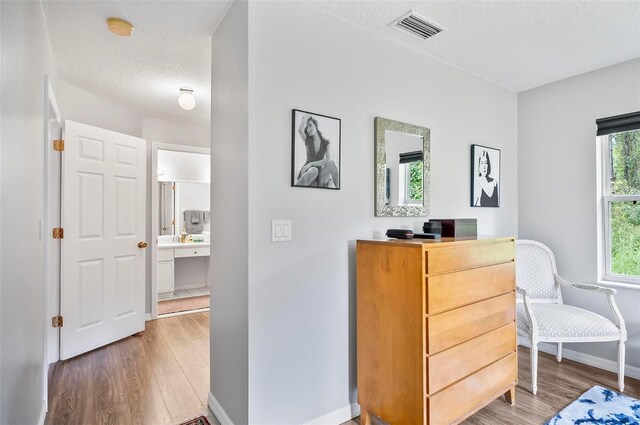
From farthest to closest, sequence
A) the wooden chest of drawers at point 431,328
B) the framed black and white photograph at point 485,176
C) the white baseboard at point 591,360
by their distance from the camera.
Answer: the framed black and white photograph at point 485,176 → the white baseboard at point 591,360 → the wooden chest of drawers at point 431,328

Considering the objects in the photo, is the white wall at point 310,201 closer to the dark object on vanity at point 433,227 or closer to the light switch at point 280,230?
the light switch at point 280,230

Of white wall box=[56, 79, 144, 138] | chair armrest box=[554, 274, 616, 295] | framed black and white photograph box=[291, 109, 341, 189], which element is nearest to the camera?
framed black and white photograph box=[291, 109, 341, 189]

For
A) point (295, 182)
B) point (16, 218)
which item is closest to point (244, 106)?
point (295, 182)

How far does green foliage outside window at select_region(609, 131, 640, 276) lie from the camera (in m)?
2.73

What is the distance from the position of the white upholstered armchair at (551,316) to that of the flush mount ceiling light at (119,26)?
10.5ft

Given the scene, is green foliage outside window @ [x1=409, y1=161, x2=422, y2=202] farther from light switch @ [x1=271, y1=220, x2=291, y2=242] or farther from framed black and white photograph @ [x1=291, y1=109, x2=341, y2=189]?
light switch @ [x1=271, y1=220, x2=291, y2=242]

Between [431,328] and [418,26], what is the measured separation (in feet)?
6.02

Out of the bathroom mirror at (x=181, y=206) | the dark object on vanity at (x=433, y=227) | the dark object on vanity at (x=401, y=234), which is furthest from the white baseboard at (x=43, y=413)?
the bathroom mirror at (x=181, y=206)

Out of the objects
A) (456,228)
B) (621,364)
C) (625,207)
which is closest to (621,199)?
(625,207)

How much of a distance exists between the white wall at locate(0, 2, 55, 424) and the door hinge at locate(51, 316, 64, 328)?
3.07 ft

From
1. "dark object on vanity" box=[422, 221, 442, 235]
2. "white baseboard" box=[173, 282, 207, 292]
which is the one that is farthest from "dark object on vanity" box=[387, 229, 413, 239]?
"white baseboard" box=[173, 282, 207, 292]

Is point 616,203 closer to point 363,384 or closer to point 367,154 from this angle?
point 367,154

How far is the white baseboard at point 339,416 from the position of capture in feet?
6.54

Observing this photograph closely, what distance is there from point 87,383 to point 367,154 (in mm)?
2658
